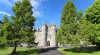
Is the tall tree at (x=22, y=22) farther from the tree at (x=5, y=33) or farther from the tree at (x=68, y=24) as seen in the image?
the tree at (x=68, y=24)

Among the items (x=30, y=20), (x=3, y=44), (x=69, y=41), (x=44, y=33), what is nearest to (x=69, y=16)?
(x=69, y=41)

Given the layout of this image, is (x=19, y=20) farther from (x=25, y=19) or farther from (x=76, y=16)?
(x=76, y=16)

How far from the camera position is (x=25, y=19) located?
3788 centimetres

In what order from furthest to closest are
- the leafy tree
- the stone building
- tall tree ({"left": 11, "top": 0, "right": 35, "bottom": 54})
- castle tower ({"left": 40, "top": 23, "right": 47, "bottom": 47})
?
castle tower ({"left": 40, "top": 23, "right": 47, "bottom": 47}) → the stone building → the leafy tree → tall tree ({"left": 11, "top": 0, "right": 35, "bottom": 54})

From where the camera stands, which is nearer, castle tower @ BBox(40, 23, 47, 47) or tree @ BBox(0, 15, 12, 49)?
tree @ BBox(0, 15, 12, 49)

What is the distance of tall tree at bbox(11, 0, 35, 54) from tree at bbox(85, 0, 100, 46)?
46.8 ft

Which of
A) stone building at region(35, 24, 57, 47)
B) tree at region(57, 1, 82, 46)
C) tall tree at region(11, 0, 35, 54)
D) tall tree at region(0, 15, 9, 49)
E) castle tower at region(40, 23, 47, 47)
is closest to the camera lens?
tall tree at region(0, 15, 9, 49)

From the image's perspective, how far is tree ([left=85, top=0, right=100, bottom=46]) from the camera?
3766 centimetres

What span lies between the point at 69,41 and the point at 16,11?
557 inches

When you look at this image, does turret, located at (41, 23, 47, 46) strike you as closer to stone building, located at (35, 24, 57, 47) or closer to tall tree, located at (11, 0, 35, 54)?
stone building, located at (35, 24, 57, 47)

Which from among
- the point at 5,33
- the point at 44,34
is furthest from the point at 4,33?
the point at 44,34

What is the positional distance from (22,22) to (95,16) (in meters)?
17.8

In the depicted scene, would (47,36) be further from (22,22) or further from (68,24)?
(22,22)

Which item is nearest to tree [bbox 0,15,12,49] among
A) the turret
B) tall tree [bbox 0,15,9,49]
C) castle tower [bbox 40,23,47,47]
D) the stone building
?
tall tree [bbox 0,15,9,49]
